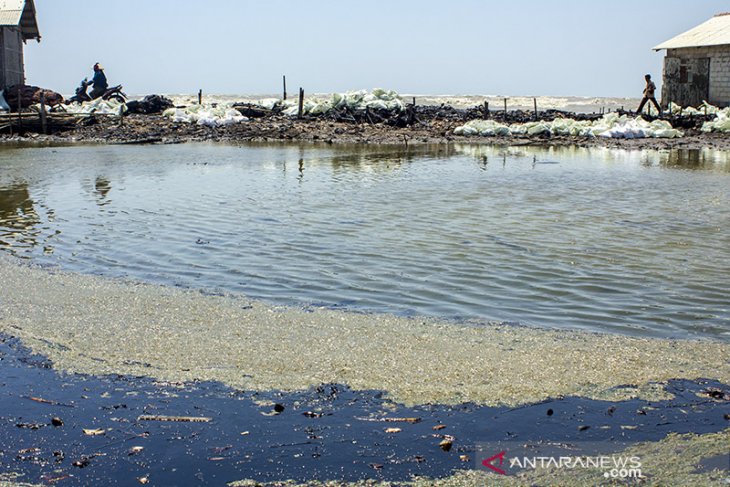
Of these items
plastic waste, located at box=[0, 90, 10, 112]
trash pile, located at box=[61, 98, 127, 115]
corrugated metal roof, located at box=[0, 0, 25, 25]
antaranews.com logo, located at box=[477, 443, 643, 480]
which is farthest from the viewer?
trash pile, located at box=[61, 98, 127, 115]

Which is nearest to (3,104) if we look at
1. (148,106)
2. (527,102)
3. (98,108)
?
(98,108)

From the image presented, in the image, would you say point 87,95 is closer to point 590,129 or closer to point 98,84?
point 98,84

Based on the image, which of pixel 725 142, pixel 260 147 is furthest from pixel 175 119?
pixel 725 142

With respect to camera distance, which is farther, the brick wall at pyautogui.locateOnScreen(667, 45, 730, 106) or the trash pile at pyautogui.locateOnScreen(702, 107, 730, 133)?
the brick wall at pyautogui.locateOnScreen(667, 45, 730, 106)

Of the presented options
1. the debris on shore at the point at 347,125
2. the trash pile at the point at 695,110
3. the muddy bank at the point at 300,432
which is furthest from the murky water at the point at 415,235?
the trash pile at the point at 695,110

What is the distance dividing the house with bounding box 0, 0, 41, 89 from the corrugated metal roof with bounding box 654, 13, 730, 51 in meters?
26.9

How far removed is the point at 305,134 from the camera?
32625 mm

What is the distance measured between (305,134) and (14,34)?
13168mm

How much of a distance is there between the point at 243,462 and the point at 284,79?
42.4m

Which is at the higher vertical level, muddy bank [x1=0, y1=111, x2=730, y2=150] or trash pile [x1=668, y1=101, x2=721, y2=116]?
trash pile [x1=668, y1=101, x2=721, y2=116]

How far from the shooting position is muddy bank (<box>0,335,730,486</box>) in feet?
→ 12.7

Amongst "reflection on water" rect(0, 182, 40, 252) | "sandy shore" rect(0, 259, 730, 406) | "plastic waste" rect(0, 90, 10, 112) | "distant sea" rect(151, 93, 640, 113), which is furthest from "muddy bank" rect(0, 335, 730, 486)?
"distant sea" rect(151, 93, 640, 113)

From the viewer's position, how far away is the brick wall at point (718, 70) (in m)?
33.3

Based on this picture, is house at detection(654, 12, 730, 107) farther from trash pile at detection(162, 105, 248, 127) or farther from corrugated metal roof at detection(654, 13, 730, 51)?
trash pile at detection(162, 105, 248, 127)
